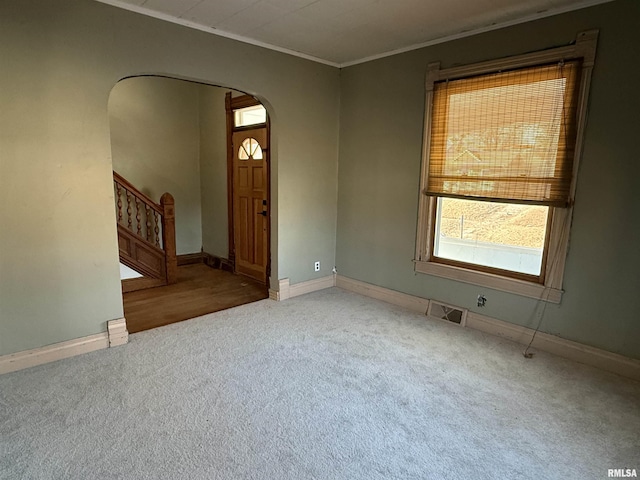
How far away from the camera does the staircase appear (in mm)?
4699

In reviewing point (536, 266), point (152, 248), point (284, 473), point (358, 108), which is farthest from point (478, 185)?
point (152, 248)

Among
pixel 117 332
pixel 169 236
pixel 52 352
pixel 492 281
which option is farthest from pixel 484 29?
pixel 52 352

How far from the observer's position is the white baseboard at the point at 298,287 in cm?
429

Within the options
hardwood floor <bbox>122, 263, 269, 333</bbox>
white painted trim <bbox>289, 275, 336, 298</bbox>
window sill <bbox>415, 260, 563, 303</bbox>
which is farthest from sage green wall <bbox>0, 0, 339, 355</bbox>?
window sill <bbox>415, 260, 563, 303</bbox>

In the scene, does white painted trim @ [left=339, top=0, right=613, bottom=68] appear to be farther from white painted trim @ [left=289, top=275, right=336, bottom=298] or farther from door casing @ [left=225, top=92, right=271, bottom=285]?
white painted trim @ [left=289, top=275, right=336, bottom=298]

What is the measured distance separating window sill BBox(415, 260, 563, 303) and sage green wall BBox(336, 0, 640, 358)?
2.6 inches

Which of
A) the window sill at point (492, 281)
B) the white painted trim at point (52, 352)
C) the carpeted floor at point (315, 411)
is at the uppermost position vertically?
the window sill at point (492, 281)

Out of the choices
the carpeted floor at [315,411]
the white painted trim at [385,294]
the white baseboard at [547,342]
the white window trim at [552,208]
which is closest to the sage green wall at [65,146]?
the carpeted floor at [315,411]

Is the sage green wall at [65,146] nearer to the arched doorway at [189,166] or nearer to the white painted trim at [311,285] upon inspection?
the arched doorway at [189,166]

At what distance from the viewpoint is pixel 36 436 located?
6.66ft

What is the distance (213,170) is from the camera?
5.89m

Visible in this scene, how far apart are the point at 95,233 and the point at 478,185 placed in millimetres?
3270

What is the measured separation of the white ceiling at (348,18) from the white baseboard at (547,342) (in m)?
2.55

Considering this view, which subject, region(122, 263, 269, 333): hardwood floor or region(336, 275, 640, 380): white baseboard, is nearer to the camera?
region(336, 275, 640, 380): white baseboard
